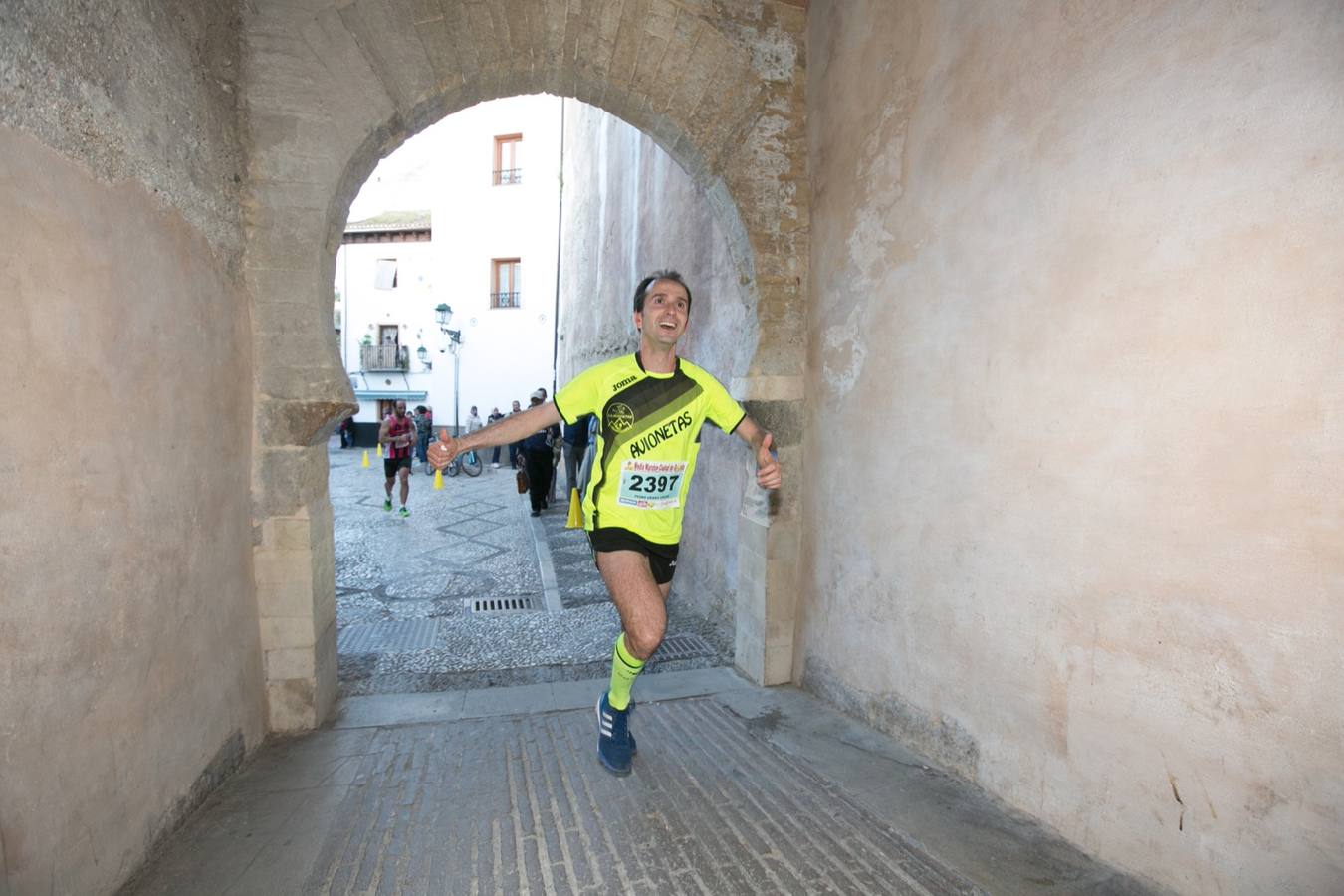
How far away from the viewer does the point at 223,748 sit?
2688mm

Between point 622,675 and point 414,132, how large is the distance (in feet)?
9.50

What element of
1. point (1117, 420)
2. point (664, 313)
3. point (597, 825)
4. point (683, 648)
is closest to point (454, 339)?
point (683, 648)

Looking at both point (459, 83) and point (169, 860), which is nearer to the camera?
point (169, 860)

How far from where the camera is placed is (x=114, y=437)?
2.02m

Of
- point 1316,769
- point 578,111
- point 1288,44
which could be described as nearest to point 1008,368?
point 1288,44

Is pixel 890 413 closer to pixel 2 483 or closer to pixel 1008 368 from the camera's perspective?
pixel 1008 368

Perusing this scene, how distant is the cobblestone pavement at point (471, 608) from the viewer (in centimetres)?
441

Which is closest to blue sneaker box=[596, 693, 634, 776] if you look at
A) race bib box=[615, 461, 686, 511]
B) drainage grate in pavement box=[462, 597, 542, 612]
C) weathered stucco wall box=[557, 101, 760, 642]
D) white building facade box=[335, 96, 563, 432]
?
race bib box=[615, 461, 686, 511]

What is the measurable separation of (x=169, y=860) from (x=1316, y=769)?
3.19 meters

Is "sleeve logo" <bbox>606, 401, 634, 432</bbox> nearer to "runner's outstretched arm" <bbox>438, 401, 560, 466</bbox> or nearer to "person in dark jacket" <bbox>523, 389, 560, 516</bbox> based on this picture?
"runner's outstretched arm" <bbox>438, 401, 560, 466</bbox>

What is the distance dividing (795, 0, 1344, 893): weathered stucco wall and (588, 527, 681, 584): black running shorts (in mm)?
1000

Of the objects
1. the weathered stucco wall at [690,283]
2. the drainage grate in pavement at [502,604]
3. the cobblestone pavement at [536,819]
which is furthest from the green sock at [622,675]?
the drainage grate in pavement at [502,604]

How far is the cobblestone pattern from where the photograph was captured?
206 centimetres

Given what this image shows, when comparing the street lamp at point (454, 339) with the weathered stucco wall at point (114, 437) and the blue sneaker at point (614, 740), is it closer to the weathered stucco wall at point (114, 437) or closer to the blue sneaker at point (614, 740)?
the weathered stucco wall at point (114, 437)
